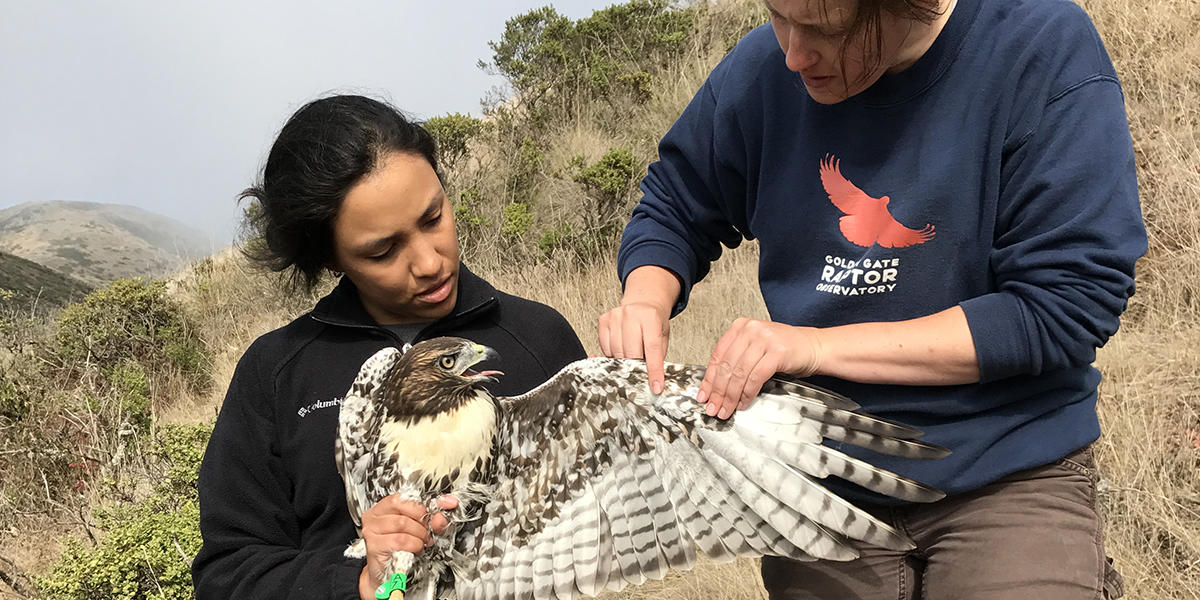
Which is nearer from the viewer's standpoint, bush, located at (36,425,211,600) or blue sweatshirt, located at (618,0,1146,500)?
blue sweatshirt, located at (618,0,1146,500)

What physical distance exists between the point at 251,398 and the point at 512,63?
1023 centimetres

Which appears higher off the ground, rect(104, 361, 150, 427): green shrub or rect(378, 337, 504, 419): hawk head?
rect(378, 337, 504, 419): hawk head

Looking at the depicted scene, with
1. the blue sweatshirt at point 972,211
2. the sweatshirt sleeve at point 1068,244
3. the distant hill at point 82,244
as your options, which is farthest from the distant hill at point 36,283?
the sweatshirt sleeve at point 1068,244

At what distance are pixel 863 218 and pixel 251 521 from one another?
1.78 meters

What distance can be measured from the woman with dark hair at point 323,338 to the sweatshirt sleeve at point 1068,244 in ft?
4.23

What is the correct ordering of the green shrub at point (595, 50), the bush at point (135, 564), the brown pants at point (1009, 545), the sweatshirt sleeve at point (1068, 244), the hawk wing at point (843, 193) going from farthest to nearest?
the green shrub at point (595, 50) < the bush at point (135, 564) < the hawk wing at point (843, 193) < the brown pants at point (1009, 545) < the sweatshirt sleeve at point (1068, 244)

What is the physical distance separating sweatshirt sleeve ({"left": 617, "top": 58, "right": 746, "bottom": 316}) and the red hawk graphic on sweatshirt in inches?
12.7

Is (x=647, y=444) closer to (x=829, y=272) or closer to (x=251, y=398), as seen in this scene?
(x=829, y=272)

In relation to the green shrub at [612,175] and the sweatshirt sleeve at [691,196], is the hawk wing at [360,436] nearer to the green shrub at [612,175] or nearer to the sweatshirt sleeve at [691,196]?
the sweatshirt sleeve at [691,196]

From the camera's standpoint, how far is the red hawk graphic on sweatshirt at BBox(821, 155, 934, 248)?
187cm

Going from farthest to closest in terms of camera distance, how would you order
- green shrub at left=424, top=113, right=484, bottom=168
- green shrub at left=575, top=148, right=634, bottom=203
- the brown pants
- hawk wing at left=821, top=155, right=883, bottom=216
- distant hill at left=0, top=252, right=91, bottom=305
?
distant hill at left=0, top=252, right=91, bottom=305, green shrub at left=424, top=113, right=484, bottom=168, green shrub at left=575, top=148, right=634, bottom=203, hawk wing at left=821, top=155, right=883, bottom=216, the brown pants

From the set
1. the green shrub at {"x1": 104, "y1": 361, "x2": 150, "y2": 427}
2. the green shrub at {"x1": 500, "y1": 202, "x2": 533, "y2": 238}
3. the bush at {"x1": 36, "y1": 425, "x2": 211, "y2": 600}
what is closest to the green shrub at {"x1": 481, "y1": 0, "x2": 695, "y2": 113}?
the green shrub at {"x1": 500, "y1": 202, "x2": 533, "y2": 238}

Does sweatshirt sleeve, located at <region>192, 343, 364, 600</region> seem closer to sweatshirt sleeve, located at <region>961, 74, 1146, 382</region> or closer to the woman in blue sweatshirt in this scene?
the woman in blue sweatshirt

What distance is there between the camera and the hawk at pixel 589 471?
5.98 ft
